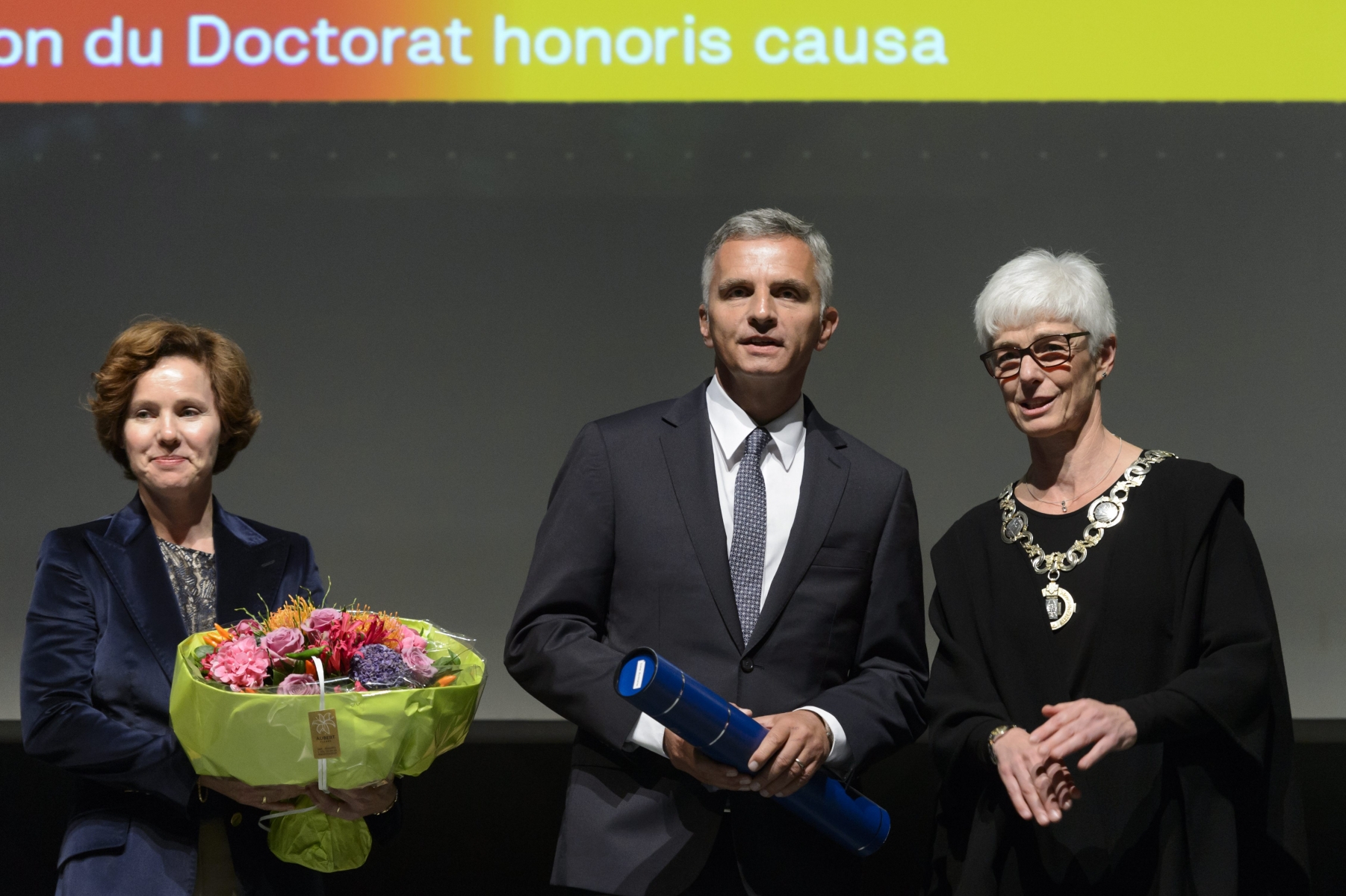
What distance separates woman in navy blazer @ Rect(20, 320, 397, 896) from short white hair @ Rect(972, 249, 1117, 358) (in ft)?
4.29

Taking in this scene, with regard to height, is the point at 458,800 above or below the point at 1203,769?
below

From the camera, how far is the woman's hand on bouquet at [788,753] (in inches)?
Answer: 72.6

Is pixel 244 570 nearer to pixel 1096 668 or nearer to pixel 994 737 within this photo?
pixel 994 737

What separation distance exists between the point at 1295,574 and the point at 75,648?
3512 mm

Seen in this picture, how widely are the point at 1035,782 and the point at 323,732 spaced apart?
1.05 metres

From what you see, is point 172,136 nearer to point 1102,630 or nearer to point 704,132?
point 704,132

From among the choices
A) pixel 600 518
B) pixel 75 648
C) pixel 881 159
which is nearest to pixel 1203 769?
pixel 600 518

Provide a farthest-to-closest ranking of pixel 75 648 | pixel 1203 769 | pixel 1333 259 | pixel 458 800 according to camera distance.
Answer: pixel 1333 259
pixel 458 800
pixel 75 648
pixel 1203 769

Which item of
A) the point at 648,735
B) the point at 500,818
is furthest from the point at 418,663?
the point at 500,818

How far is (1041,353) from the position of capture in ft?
7.14

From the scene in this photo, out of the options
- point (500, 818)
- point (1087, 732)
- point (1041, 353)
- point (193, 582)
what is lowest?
point (500, 818)

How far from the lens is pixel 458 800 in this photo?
3631mm

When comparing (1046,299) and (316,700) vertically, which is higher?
(1046,299)

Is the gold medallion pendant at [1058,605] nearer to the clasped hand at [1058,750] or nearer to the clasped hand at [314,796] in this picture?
the clasped hand at [1058,750]
